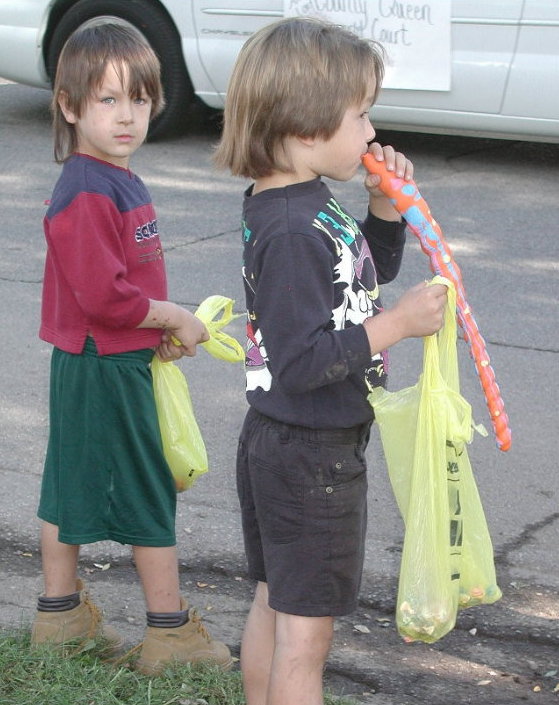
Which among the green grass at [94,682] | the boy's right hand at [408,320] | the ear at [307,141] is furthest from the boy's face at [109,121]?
the green grass at [94,682]

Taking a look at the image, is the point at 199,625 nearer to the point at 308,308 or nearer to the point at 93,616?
the point at 93,616

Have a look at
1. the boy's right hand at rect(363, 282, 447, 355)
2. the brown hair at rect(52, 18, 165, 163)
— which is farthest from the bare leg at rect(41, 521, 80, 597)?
the boy's right hand at rect(363, 282, 447, 355)

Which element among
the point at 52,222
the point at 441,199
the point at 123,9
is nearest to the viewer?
the point at 52,222

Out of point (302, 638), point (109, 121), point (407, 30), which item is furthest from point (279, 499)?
point (407, 30)

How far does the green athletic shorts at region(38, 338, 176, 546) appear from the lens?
2744 millimetres

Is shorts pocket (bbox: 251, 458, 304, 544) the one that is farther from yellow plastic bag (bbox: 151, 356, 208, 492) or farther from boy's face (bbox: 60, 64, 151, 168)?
boy's face (bbox: 60, 64, 151, 168)

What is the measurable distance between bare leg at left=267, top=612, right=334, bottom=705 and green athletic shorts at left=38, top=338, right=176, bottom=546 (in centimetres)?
59

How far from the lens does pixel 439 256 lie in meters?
2.43

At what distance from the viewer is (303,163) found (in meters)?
2.25

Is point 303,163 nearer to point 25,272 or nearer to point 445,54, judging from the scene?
point 25,272

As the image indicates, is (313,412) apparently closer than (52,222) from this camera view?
Yes

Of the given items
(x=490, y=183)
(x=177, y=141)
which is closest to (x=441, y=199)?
(x=490, y=183)

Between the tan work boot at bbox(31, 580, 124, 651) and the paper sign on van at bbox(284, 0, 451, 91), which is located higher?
the paper sign on van at bbox(284, 0, 451, 91)

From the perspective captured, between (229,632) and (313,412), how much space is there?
3.53 ft
